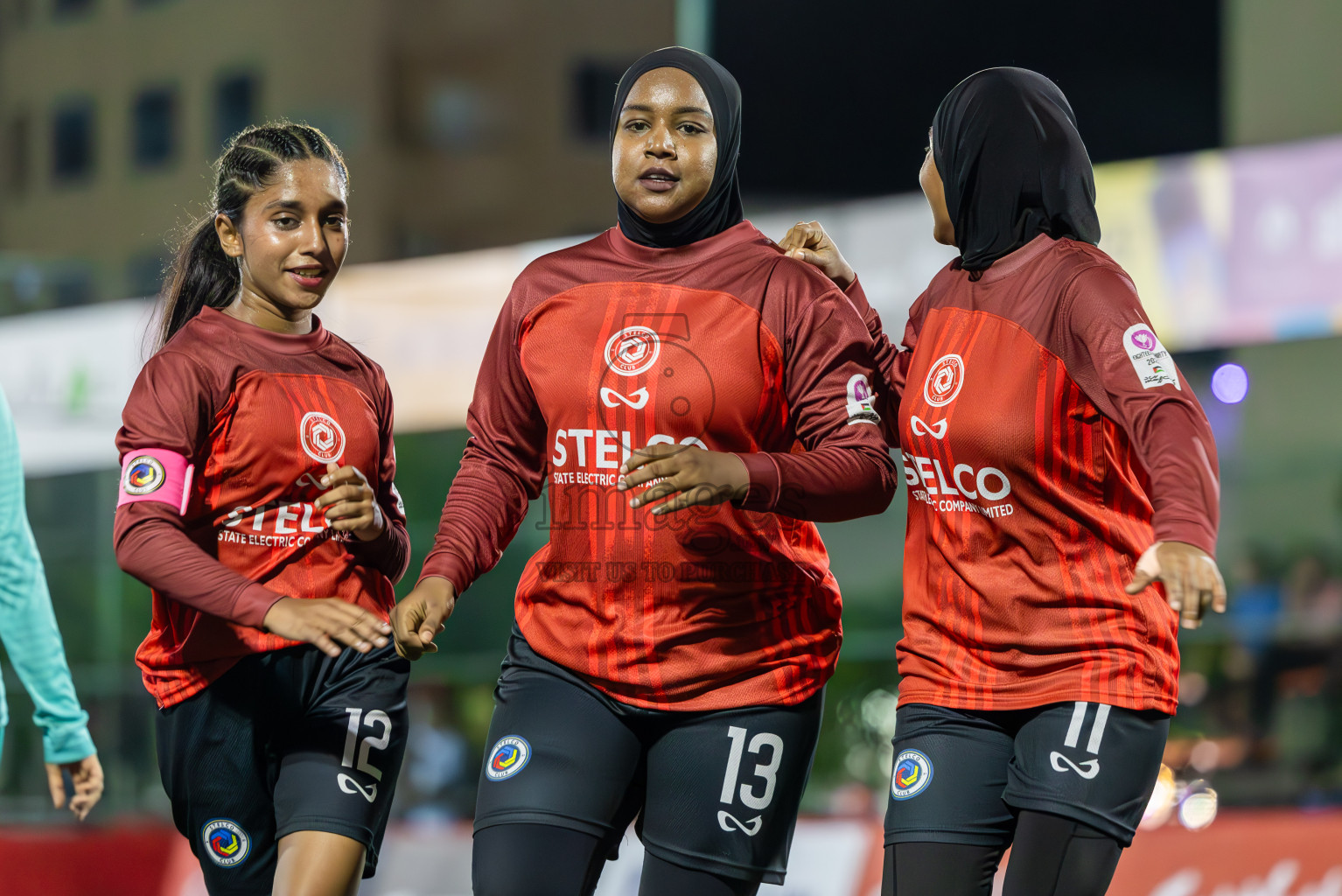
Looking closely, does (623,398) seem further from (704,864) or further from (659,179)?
(704,864)

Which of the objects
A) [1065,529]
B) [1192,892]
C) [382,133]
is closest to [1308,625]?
[1192,892]

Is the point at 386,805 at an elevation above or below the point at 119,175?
above

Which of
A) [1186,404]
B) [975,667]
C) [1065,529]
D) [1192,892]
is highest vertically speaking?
[1186,404]

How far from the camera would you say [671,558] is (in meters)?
3.04

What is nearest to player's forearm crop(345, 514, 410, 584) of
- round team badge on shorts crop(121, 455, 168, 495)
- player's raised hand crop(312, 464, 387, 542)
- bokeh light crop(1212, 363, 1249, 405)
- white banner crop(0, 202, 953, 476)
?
player's raised hand crop(312, 464, 387, 542)

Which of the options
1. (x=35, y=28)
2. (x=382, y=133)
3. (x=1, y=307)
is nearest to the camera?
(x=1, y=307)

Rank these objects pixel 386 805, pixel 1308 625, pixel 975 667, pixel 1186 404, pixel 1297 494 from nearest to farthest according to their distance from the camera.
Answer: pixel 1186 404 < pixel 975 667 < pixel 386 805 < pixel 1308 625 < pixel 1297 494

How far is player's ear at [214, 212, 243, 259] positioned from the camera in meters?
3.53

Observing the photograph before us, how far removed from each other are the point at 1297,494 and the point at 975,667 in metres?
9.53

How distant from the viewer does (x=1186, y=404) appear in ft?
9.06

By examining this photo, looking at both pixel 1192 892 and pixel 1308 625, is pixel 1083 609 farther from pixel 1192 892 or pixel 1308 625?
pixel 1308 625

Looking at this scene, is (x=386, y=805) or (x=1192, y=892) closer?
(x=386, y=805)

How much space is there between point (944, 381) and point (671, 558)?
1.96 feet

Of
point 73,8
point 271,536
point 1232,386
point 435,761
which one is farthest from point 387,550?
point 73,8
